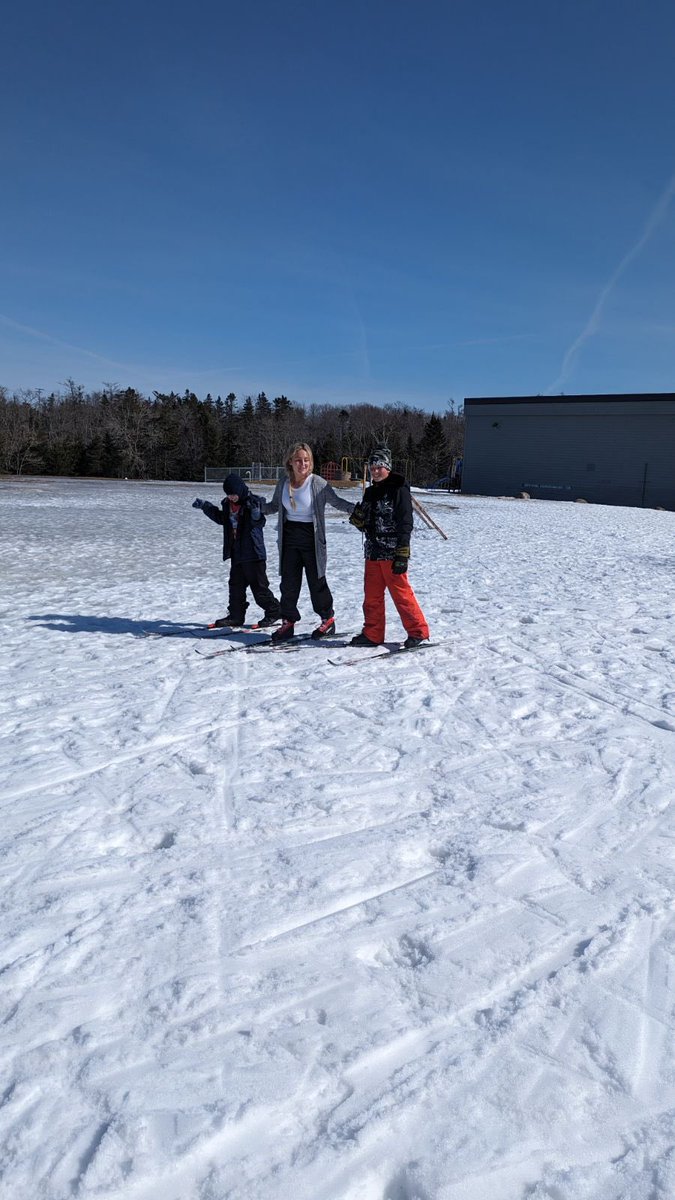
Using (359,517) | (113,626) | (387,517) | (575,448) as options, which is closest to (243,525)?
(359,517)

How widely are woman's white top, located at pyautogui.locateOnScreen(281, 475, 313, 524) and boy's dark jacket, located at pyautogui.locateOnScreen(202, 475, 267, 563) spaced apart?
458 millimetres

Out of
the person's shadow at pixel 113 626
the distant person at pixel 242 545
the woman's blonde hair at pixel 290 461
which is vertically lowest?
the person's shadow at pixel 113 626

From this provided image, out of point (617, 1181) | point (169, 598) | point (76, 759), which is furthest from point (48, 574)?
point (617, 1181)

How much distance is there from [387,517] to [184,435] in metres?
73.6

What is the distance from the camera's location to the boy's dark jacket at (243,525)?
7004mm

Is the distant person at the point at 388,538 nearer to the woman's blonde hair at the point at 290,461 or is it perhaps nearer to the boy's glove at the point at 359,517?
the boy's glove at the point at 359,517

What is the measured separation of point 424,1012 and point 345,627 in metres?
5.40

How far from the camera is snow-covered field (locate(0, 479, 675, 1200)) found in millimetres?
1779

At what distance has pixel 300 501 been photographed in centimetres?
661

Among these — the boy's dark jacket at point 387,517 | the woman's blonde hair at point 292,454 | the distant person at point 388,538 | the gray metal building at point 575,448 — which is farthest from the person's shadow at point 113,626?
the gray metal building at point 575,448

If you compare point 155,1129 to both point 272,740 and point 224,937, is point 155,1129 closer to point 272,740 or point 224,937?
point 224,937

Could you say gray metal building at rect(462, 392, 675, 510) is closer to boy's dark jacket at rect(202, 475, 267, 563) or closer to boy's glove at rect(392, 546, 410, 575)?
boy's dark jacket at rect(202, 475, 267, 563)

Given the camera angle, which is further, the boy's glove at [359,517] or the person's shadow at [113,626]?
the person's shadow at [113,626]

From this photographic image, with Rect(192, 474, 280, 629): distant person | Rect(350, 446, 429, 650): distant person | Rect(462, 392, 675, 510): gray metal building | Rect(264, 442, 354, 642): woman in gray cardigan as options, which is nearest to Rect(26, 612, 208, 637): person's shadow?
Rect(192, 474, 280, 629): distant person
